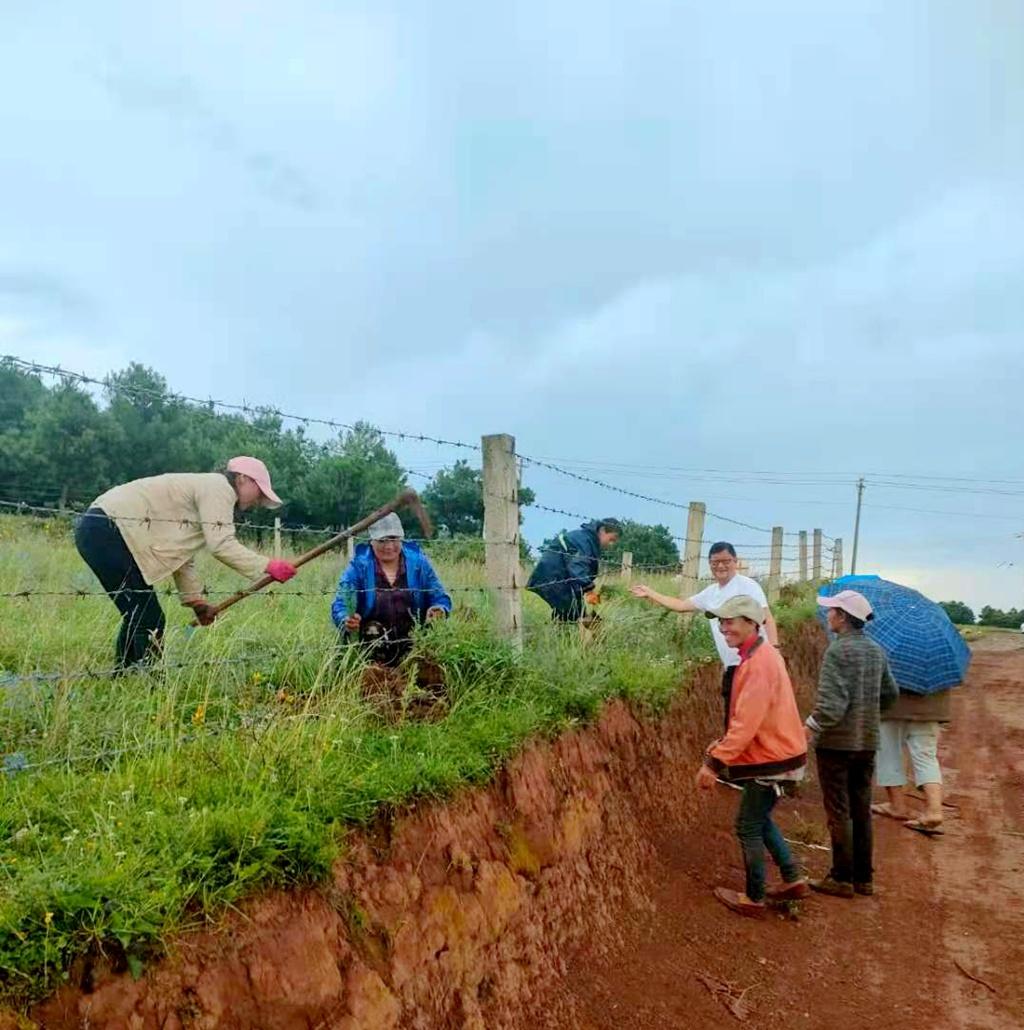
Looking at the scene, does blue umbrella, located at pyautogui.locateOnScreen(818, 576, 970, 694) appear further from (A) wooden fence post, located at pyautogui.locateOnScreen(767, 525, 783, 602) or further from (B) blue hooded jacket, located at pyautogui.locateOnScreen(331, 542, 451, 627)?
(A) wooden fence post, located at pyautogui.locateOnScreen(767, 525, 783, 602)

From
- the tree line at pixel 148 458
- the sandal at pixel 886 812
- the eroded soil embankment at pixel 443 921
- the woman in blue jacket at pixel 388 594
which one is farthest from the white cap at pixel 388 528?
the tree line at pixel 148 458

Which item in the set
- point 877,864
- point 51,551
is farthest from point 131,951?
point 51,551

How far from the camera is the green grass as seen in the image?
237cm

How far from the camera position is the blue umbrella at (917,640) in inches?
265

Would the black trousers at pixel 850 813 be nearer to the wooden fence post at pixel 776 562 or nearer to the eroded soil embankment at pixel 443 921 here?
the eroded soil embankment at pixel 443 921


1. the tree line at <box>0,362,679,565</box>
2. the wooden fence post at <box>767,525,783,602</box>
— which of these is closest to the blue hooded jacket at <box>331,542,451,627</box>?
the tree line at <box>0,362,679,565</box>

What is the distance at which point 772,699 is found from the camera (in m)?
4.81

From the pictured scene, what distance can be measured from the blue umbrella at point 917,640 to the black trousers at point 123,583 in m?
5.50

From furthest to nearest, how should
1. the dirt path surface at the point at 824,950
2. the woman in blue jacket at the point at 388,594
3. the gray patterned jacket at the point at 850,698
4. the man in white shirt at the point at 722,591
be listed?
the man in white shirt at the point at 722,591 < the gray patterned jacket at the point at 850,698 < the woman in blue jacket at the point at 388,594 < the dirt path surface at the point at 824,950

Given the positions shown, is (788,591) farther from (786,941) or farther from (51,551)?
(51,551)

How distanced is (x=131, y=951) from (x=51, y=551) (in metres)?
7.16

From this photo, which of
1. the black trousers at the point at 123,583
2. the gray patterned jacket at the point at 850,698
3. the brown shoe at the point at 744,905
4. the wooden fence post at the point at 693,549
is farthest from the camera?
the wooden fence post at the point at 693,549

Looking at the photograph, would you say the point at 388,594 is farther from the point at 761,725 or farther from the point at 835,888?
the point at 835,888

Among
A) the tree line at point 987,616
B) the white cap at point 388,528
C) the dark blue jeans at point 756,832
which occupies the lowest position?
the tree line at point 987,616
